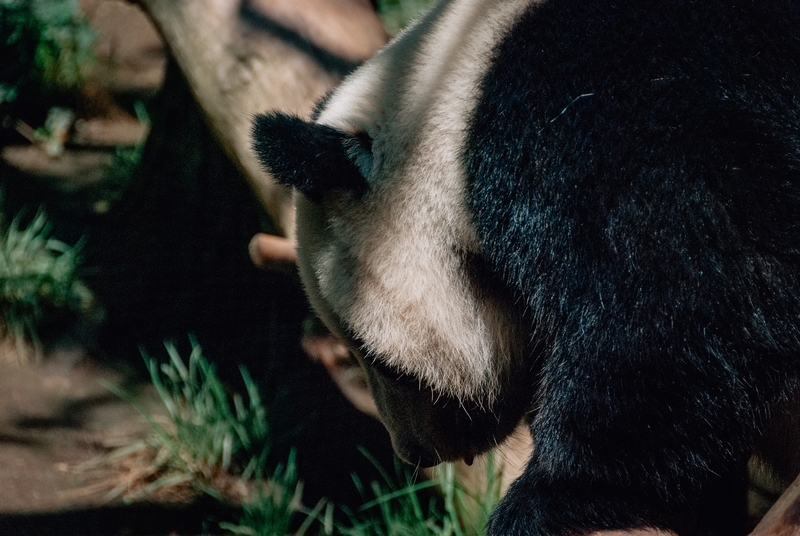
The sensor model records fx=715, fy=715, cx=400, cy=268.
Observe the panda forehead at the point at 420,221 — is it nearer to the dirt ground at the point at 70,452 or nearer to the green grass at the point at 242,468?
the green grass at the point at 242,468

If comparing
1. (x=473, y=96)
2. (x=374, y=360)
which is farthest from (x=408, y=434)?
(x=473, y=96)

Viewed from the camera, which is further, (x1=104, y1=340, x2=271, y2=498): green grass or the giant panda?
(x1=104, y1=340, x2=271, y2=498): green grass

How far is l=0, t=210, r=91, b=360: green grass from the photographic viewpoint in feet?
12.0

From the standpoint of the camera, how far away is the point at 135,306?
367cm

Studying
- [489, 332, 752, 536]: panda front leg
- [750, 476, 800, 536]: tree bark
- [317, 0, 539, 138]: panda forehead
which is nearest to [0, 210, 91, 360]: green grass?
[317, 0, 539, 138]: panda forehead

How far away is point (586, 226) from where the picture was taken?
1.24 metres

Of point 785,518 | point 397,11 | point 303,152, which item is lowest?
point 785,518

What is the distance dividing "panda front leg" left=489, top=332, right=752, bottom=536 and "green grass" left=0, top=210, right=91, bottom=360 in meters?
3.04

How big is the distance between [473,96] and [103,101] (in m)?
4.92

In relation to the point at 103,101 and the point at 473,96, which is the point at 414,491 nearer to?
the point at 473,96

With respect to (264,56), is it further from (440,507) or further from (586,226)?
(440,507)

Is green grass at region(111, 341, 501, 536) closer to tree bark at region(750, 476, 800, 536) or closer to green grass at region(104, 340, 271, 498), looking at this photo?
green grass at region(104, 340, 271, 498)

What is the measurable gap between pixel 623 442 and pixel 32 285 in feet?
11.1

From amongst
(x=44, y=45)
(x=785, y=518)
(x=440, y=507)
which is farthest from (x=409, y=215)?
(x=44, y=45)
